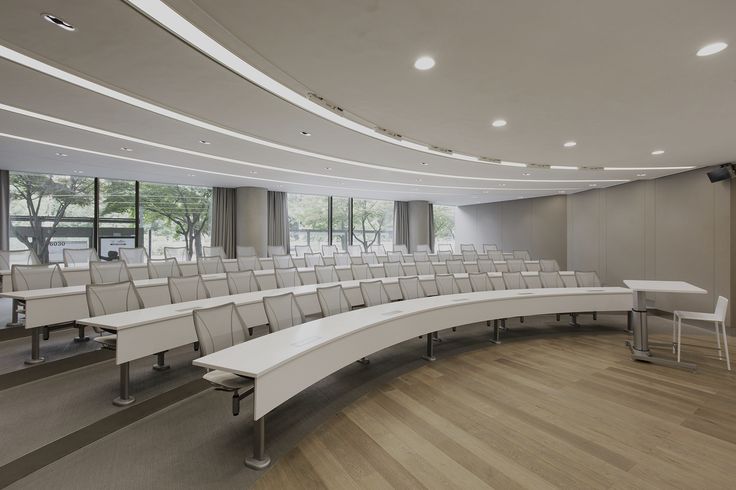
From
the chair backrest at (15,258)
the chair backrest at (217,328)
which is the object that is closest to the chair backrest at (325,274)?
the chair backrest at (217,328)

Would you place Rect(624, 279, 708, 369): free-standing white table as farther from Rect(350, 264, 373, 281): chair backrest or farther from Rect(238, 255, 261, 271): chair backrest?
Rect(238, 255, 261, 271): chair backrest

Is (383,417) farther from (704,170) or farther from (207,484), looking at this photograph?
(704,170)

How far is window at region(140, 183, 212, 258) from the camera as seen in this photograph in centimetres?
1063

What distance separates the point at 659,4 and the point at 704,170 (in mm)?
7783

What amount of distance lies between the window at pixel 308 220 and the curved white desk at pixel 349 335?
29.2 ft

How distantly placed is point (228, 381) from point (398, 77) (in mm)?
3083

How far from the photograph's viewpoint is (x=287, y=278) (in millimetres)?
6395

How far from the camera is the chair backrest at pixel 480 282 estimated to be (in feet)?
21.2

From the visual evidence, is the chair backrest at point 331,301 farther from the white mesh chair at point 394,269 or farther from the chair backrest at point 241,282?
the white mesh chair at point 394,269

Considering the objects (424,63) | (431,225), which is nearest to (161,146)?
(424,63)

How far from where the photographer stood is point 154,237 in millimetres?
10797

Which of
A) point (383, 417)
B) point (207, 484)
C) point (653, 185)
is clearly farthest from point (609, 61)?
point (653, 185)

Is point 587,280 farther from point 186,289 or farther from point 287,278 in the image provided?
point 186,289

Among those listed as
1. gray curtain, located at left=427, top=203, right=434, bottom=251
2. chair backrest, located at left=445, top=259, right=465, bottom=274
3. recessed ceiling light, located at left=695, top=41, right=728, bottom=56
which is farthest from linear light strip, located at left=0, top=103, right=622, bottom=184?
gray curtain, located at left=427, top=203, right=434, bottom=251
